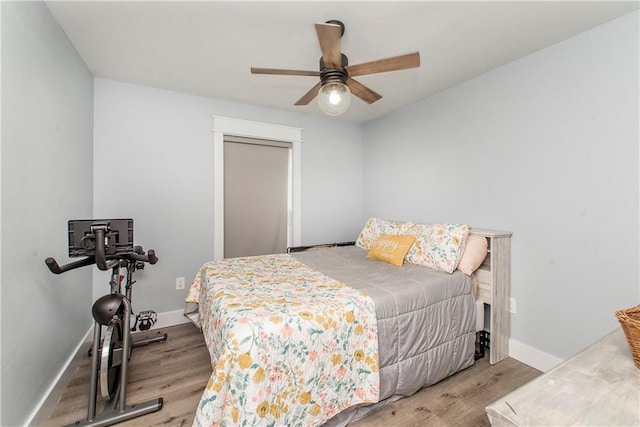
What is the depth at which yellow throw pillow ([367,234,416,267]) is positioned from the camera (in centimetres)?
247

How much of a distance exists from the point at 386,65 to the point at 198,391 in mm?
2476

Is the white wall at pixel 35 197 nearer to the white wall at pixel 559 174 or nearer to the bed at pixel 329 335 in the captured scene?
the bed at pixel 329 335

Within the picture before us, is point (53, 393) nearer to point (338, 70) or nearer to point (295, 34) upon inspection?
point (338, 70)

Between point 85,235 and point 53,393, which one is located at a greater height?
point 85,235

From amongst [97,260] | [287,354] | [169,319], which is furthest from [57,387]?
[287,354]

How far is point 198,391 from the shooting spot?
1.88 meters

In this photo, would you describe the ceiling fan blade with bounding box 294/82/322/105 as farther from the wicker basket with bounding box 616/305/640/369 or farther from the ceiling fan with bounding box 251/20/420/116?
the wicker basket with bounding box 616/305/640/369

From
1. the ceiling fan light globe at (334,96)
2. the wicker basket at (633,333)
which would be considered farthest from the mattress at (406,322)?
the ceiling fan light globe at (334,96)

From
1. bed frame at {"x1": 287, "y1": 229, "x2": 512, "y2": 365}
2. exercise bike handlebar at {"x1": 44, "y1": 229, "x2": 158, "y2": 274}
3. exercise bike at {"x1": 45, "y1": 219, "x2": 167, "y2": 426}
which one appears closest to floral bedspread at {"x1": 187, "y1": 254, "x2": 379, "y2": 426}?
exercise bike at {"x1": 45, "y1": 219, "x2": 167, "y2": 426}

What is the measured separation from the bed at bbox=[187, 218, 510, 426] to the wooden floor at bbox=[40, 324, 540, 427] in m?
0.09

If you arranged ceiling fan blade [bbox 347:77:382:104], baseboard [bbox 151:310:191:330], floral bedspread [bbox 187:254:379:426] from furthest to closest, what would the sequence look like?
baseboard [bbox 151:310:191:330]
ceiling fan blade [bbox 347:77:382:104]
floral bedspread [bbox 187:254:379:426]

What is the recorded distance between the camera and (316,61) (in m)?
2.29

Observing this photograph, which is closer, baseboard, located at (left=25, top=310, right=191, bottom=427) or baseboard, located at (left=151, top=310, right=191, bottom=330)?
baseboard, located at (left=25, top=310, right=191, bottom=427)

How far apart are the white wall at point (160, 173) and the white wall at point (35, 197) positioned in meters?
0.47
